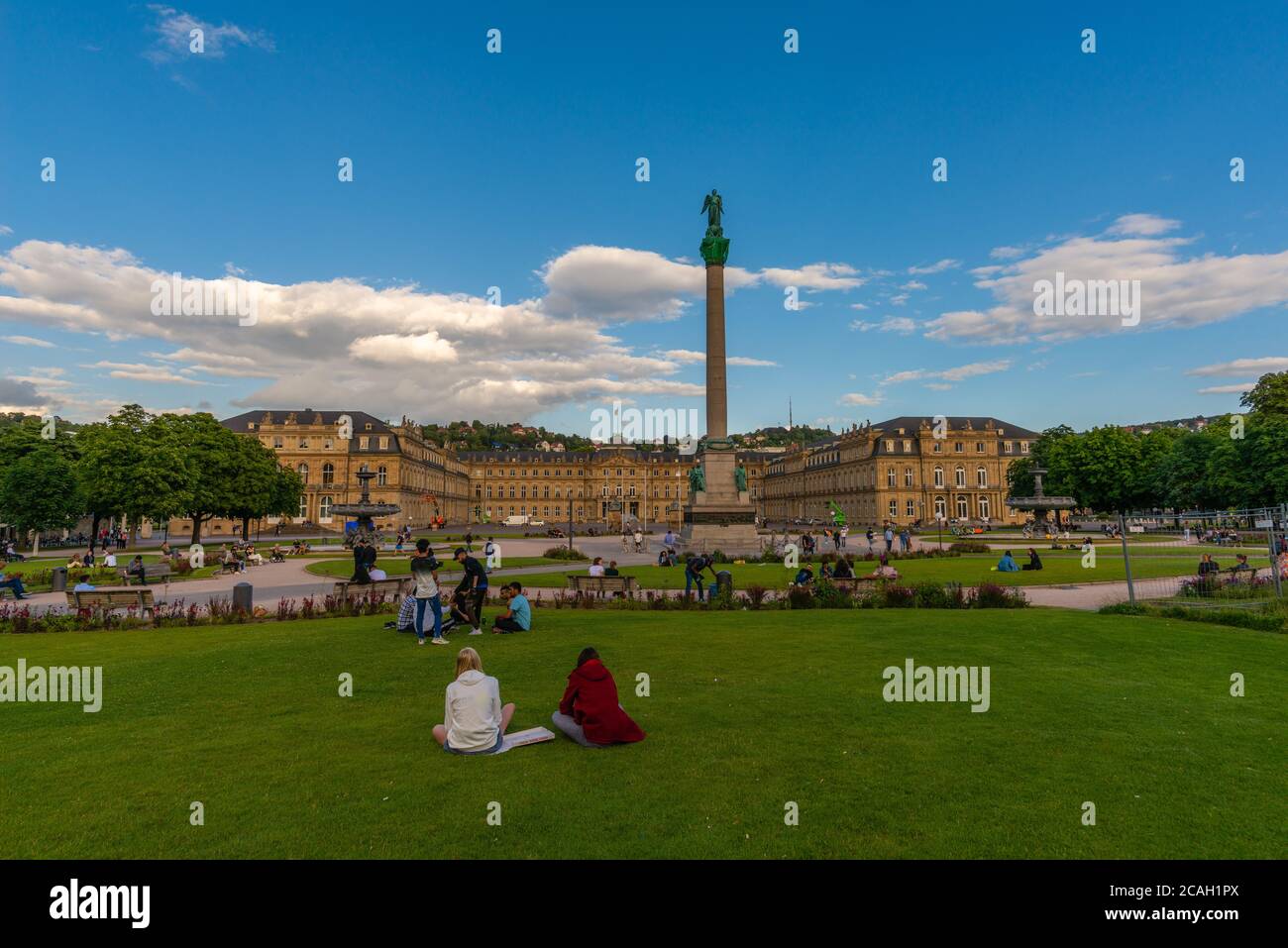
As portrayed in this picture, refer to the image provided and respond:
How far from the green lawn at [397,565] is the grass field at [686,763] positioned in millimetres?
18314

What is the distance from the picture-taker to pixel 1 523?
5922 cm

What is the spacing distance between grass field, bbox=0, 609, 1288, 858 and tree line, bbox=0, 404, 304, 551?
40.0 m

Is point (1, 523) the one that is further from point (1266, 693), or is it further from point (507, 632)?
point (1266, 693)

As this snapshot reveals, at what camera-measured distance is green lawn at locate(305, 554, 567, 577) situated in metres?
31.2

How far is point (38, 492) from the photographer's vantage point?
2151 inches

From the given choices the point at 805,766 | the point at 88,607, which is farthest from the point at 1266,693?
the point at 88,607

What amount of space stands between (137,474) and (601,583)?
3974 centimetres

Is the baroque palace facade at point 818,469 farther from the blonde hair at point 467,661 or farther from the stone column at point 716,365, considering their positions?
the blonde hair at point 467,661

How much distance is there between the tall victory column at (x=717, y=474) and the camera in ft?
137

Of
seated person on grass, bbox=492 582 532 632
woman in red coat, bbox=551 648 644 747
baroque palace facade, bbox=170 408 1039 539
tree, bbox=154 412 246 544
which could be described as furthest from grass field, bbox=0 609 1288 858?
baroque palace facade, bbox=170 408 1039 539

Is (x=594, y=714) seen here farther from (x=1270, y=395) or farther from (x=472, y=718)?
(x=1270, y=395)

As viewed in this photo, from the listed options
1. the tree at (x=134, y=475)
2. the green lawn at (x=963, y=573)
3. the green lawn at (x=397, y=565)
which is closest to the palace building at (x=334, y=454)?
the tree at (x=134, y=475)

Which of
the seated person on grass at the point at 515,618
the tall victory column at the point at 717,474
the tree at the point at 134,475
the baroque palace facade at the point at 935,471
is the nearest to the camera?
the seated person on grass at the point at 515,618
